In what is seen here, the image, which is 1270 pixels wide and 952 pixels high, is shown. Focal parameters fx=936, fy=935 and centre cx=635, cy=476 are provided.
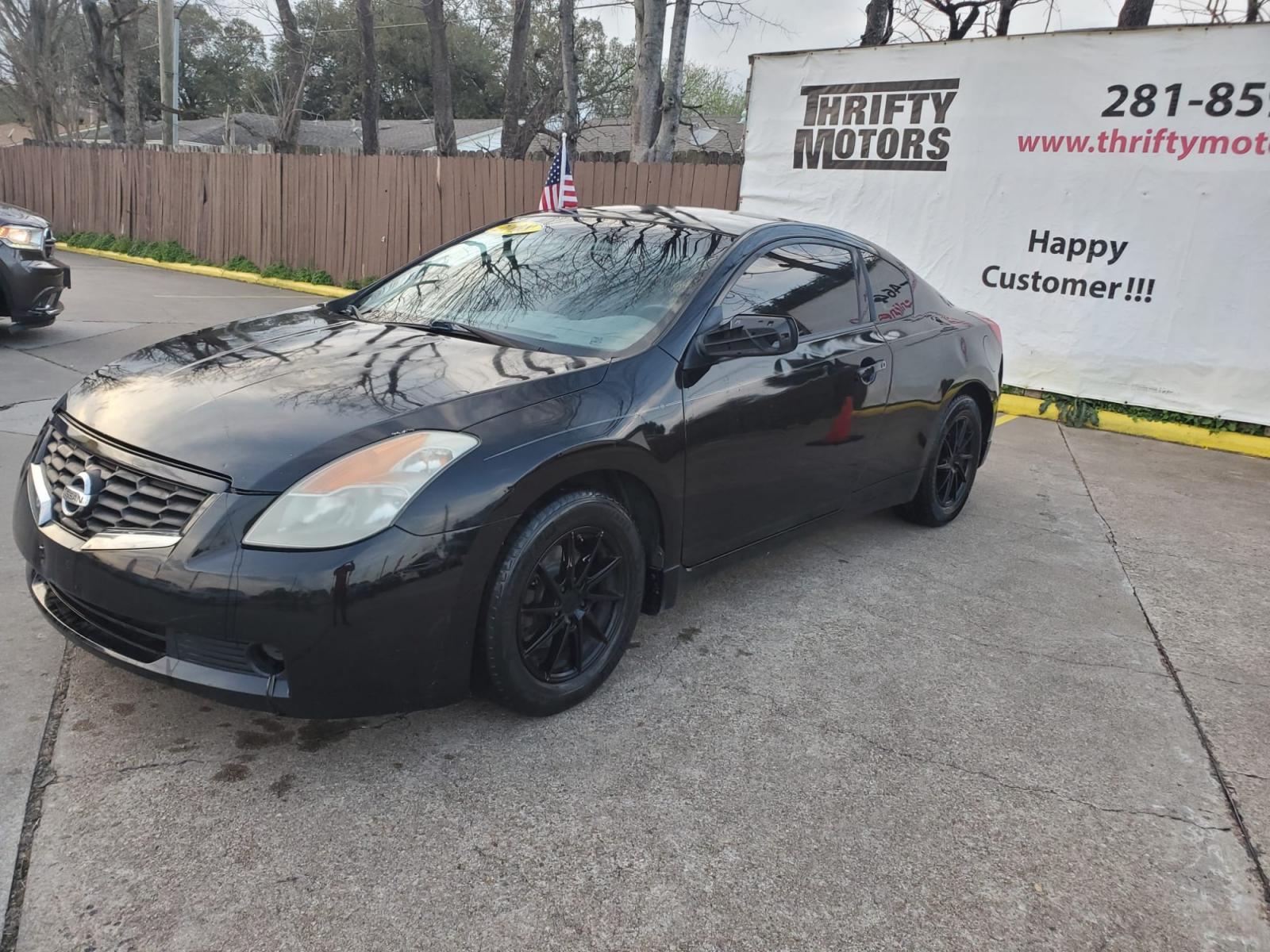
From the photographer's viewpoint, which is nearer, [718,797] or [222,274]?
[718,797]

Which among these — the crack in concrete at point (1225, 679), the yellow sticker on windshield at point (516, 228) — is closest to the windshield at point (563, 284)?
the yellow sticker on windshield at point (516, 228)

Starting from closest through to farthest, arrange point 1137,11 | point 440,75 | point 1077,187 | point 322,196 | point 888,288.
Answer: point 888,288
point 1077,187
point 1137,11
point 322,196
point 440,75

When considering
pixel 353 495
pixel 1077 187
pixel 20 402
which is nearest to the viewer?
pixel 353 495

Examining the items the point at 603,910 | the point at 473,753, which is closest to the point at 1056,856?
the point at 603,910

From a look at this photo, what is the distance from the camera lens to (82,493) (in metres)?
2.61

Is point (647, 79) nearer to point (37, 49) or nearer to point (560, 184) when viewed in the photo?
point (560, 184)

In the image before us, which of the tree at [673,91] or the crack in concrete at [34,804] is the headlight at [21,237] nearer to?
the crack in concrete at [34,804]

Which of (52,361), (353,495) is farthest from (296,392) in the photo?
(52,361)

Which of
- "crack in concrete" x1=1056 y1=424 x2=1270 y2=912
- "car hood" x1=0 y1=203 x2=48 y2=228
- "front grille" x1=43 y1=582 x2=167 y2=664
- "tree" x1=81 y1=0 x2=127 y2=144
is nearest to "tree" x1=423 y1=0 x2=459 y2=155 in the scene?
"tree" x1=81 y1=0 x2=127 y2=144

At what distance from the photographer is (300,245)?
48.6 feet

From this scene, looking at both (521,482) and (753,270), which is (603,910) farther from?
(753,270)

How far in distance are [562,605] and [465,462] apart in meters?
0.60

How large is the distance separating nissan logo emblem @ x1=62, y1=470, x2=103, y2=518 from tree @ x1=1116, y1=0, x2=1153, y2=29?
47.1 feet

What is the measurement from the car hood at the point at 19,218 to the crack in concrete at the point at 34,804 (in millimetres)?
6291
